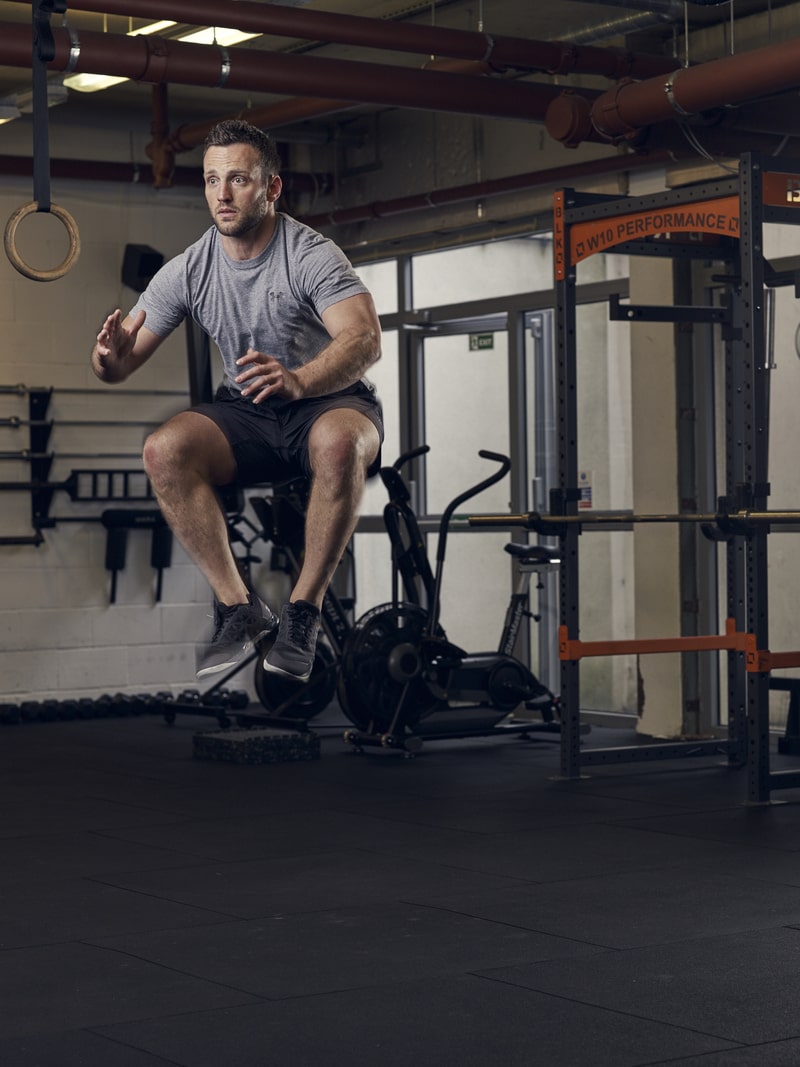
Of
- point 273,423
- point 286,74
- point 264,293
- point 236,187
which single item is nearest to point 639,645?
point 286,74

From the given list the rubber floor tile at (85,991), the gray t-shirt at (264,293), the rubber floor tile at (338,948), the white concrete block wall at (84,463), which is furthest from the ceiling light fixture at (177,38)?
the gray t-shirt at (264,293)

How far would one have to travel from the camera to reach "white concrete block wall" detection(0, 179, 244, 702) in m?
9.48

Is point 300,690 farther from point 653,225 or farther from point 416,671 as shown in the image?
point 653,225

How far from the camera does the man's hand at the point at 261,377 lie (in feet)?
5.91

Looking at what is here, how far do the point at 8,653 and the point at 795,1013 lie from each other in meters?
6.87

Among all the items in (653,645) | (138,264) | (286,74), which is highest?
(286,74)

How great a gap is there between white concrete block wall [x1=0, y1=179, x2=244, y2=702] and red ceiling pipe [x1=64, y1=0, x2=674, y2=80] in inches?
125

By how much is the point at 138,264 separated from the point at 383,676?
3330 millimetres

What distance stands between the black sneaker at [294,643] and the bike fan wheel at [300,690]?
246 inches

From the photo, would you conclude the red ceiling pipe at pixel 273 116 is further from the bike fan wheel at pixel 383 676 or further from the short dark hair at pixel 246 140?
the short dark hair at pixel 246 140

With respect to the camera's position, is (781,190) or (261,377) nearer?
(261,377)

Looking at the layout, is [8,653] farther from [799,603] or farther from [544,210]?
[799,603]

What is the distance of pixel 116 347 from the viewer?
2.13 meters

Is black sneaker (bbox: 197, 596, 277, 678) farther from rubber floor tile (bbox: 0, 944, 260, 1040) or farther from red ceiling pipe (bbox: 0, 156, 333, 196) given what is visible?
red ceiling pipe (bbox: 0, 156, 333, 196)
